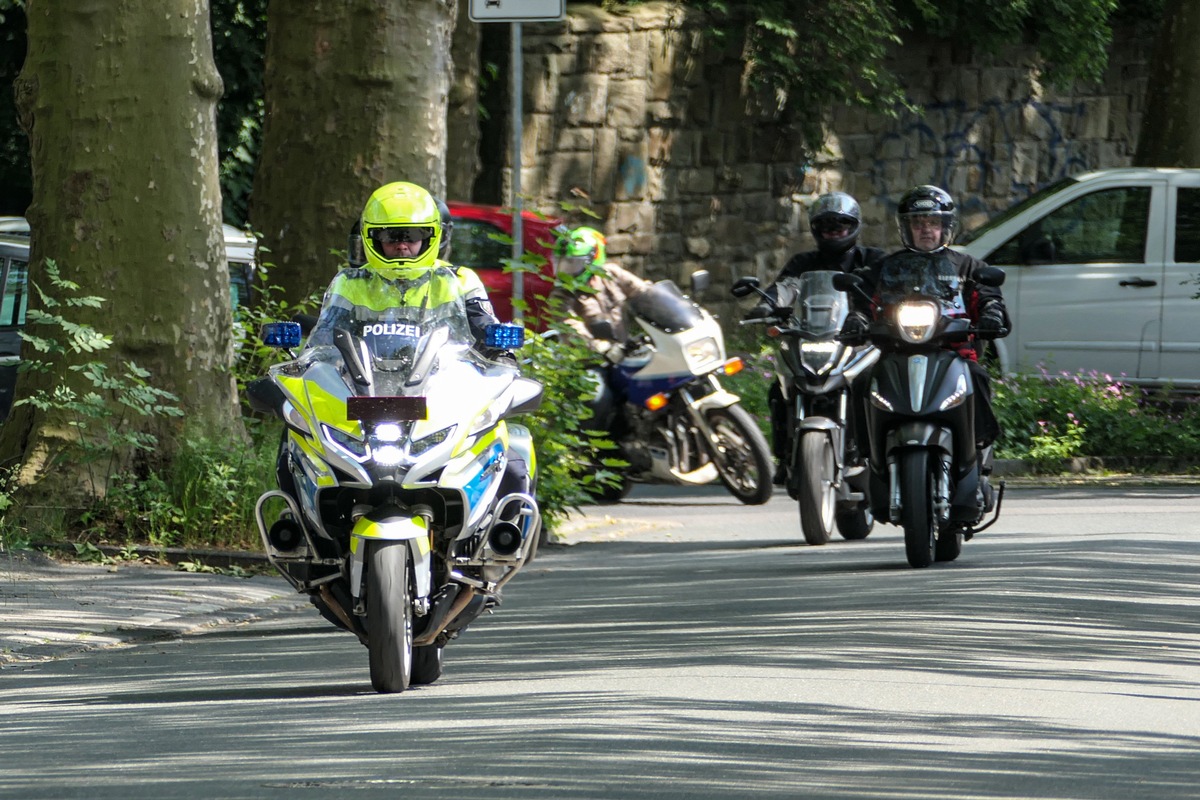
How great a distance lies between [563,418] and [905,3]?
16436 mm

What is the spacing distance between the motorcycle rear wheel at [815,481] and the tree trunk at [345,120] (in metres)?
2.95

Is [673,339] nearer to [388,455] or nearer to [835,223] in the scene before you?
[835,223]

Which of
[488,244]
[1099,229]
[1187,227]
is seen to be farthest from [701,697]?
[1187,227]

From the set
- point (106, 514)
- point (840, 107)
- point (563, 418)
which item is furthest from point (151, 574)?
point (840, 107)

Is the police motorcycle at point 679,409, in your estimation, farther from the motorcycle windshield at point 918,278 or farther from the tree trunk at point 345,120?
the motorcycle windshield at point 918,278

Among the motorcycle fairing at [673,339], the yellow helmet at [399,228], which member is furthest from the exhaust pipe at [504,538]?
the motorcycle fairing at [673,339]

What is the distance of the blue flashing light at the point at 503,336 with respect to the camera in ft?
25.8

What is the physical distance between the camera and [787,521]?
14.0 m

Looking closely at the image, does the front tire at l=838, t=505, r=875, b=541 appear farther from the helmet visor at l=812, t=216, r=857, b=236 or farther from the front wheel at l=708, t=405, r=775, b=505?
the helmet visor at l=812, t=216, r=857, b=236

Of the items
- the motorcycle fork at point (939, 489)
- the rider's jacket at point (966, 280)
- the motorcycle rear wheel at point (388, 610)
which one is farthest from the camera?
the rider's jacket at point (966, 280)

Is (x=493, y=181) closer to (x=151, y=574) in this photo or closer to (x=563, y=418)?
(x=563, y=418)

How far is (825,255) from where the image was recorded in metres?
12.8

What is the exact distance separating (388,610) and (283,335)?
131 cm

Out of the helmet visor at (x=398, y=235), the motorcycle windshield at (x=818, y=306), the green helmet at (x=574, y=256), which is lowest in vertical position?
the motorcycle windshield at (x=818, y=306)
